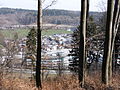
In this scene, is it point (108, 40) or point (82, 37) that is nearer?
point (108, 40)

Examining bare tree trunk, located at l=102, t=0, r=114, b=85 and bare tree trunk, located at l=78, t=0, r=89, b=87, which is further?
bare tree trunk, located at l=78, t=0, r=89, b=87

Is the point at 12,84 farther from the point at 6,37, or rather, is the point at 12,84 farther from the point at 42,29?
the point at 6,37

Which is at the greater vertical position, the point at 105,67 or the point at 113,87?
the point at 105,67

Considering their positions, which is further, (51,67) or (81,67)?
(51,67)

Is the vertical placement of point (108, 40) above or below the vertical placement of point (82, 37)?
below

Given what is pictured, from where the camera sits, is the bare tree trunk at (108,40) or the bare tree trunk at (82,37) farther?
the bare tree trunk at (82,37)

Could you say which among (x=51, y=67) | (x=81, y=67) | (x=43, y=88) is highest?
(x=81, y=67)

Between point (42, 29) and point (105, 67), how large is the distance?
3666 mm

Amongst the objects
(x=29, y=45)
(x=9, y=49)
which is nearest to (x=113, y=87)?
(x=9, y=49)

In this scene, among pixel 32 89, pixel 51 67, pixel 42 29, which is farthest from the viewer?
pixel 51 67

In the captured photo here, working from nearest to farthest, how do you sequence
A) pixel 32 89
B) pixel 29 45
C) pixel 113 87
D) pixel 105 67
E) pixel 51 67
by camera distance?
pixel 32 89, pixel 113 87, pixel 105 67, pixel 51 67, pixel 29 45

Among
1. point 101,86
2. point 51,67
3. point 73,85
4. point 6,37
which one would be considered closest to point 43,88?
point 73,85

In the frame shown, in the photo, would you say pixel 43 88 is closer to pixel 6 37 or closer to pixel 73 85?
pixel 73 85

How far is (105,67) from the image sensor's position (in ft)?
38.2
